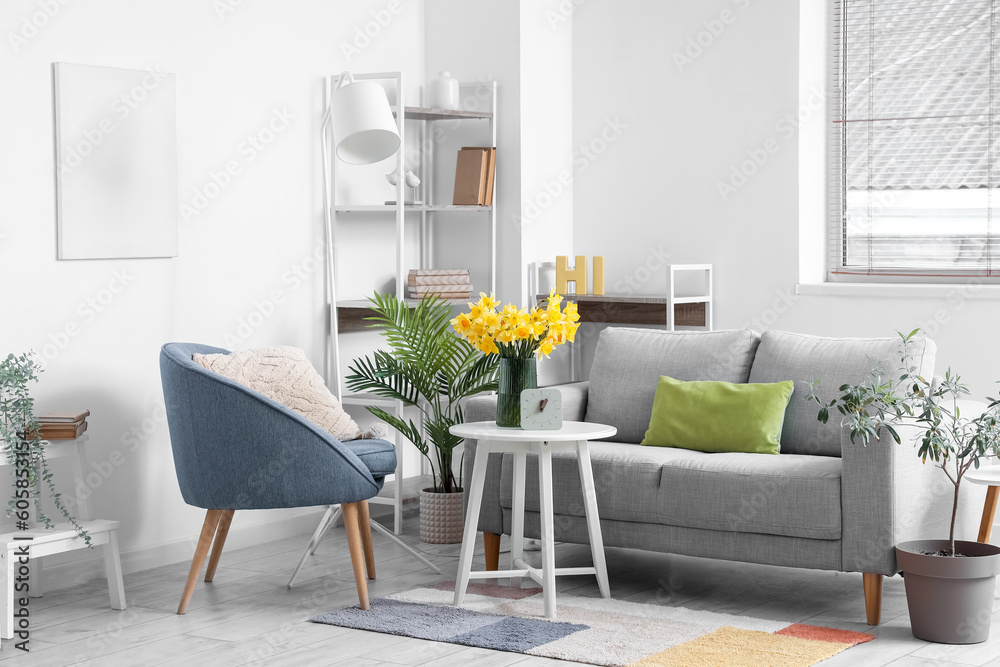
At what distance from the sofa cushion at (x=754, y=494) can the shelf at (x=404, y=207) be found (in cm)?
176

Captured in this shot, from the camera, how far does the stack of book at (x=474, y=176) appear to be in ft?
18.1

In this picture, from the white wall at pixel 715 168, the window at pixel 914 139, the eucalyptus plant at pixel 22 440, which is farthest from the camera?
the white wall at pixel 715 168

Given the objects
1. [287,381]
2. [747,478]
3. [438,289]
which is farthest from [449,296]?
[747,478]

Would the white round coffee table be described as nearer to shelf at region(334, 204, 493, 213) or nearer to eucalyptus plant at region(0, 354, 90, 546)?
shelf at region(334, 204, 493, 213)

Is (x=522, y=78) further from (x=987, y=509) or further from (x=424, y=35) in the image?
(x=987, y=509)

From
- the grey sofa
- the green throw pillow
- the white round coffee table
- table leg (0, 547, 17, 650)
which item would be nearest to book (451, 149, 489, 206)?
the grey sofa

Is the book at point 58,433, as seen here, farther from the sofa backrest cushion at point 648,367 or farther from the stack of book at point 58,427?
the sofa backrest cushion at point 648,367

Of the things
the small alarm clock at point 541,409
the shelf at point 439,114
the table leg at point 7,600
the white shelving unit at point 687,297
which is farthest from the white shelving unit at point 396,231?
the table leg at point 7,600

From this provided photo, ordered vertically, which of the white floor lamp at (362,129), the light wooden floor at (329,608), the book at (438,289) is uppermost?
the white floor lamp at (362,129)

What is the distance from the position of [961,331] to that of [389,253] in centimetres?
240

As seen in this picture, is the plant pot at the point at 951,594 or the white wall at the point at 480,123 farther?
the white wall at the point at 480,123

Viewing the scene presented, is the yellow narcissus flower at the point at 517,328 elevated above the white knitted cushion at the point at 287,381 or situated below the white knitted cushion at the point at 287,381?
above

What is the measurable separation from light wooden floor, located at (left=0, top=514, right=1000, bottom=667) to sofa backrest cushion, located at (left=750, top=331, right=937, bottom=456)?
0.50m

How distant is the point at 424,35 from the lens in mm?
5766
